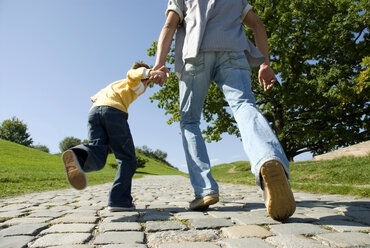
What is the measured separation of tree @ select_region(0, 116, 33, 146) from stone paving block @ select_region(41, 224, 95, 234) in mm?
77556

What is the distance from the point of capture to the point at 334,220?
98.7 inches

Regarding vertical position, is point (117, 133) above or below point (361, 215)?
above

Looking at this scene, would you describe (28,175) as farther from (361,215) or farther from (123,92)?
(361,215)

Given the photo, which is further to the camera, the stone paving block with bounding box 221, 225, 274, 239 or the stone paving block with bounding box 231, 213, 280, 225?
the stone paving block with bounding box 231, 213, 280, 225

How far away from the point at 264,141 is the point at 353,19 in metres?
18.7

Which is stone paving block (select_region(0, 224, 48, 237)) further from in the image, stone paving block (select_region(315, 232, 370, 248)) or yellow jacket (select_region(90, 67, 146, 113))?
stone paving block (select_region(315, 232, 370, 248))

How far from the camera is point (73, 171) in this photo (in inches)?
108

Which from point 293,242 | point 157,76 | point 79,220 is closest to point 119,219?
point 79,220

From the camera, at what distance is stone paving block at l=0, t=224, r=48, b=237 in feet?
7.07

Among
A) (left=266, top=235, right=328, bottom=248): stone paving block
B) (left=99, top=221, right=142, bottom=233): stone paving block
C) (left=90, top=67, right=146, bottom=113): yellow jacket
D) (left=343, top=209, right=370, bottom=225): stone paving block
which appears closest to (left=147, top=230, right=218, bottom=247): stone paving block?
(left=99, top=221, right=142, bottom=233): stone paving block

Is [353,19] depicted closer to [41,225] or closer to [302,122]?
[302,122]

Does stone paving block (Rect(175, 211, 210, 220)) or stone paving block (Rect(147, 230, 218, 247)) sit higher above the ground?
stone paving block (Rect(175, 211, 210, 220))

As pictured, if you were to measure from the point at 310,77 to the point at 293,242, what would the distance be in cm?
1772

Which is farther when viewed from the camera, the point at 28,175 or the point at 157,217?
the point at 28,175
